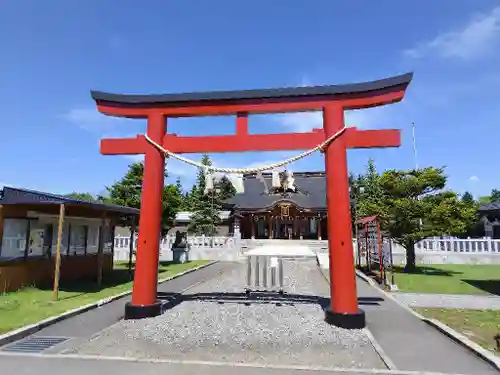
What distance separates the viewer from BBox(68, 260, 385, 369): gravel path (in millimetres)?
5656

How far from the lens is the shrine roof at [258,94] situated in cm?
792

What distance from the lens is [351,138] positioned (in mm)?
7992

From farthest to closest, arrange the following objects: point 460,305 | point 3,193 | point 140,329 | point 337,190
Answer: point 3,193
point 460,305
point 337,190
point 140,329

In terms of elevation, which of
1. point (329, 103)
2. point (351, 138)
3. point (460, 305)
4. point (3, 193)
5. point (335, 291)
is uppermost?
point (329, 103)

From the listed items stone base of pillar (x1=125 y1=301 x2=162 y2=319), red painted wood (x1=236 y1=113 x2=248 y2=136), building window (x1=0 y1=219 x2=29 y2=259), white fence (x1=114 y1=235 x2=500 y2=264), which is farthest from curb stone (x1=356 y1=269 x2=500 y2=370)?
white fence (x1=114 y1=235 x2=500 y2=264)

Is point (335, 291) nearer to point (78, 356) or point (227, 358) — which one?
point (227, 358)

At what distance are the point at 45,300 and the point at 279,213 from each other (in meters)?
25.9

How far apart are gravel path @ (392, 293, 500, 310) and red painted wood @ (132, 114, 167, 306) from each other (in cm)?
779

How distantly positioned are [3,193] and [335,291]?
38.6 feet

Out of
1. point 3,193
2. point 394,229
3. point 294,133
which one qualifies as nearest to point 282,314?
point 294,133

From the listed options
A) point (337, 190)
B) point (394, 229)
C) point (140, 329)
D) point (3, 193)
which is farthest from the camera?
point (394, 229)

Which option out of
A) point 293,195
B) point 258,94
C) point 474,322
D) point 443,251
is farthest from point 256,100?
point 293,195

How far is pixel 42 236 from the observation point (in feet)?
43.3

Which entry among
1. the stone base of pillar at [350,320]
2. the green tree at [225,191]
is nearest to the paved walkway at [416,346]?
the stone base of pillar at [350,320]
